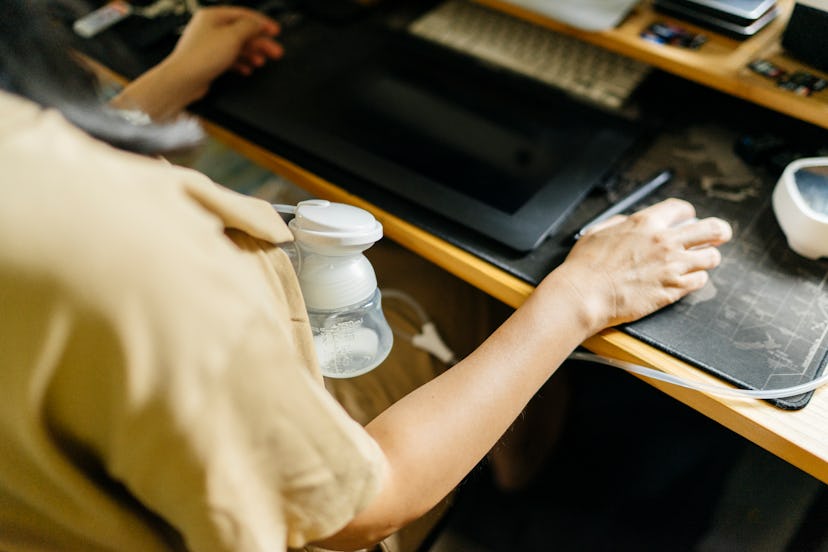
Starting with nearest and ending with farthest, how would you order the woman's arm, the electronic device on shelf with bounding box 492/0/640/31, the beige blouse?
1. the beige blouse
2. the woman's arm
3. the electronic device on shelf with bounding box 492/0/640/31

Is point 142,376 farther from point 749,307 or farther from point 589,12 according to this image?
point 589,12

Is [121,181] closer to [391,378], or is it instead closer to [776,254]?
[391,378]

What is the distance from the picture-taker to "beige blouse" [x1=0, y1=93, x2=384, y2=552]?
1.10ft

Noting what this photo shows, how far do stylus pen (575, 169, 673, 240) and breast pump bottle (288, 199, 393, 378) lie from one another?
10.8 inches

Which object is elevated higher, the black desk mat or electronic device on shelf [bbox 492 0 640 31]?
electronic device on shelf [bbox 492 0 640 31]

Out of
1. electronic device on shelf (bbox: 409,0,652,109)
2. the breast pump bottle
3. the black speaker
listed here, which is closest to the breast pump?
the breast pump bottle

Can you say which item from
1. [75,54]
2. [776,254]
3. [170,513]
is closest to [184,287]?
[170,513]

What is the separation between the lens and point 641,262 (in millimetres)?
708

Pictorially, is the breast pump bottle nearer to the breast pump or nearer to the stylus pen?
the breast pump

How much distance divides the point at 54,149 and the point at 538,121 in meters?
0.72

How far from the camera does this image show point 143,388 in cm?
36

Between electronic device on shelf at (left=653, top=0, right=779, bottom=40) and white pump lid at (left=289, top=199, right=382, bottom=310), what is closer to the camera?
white pump lid at (left=289, top=199, right=382, bottom=310)

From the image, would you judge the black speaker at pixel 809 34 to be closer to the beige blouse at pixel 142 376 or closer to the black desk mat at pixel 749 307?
the black desk mat at pixel 749 307

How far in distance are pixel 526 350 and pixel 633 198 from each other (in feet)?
0.99
